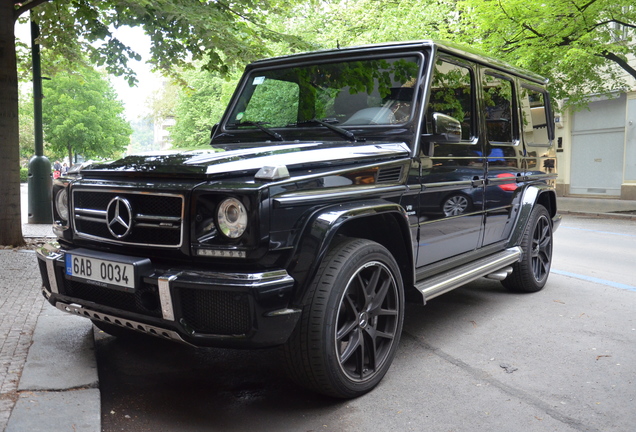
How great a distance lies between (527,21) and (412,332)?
42.2 ft

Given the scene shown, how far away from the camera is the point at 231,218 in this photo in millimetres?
2912

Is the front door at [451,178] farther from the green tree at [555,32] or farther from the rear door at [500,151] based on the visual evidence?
the green tree at [555,32]

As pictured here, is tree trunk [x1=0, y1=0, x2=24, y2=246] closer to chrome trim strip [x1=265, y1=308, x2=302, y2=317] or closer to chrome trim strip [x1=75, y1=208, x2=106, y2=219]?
chrome trim strip [x1=75, y1=208, x2=106, y2=219]

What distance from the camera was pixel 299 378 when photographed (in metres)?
3.15

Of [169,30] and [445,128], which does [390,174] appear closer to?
[445,128]

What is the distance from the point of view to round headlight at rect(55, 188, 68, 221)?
3746mm

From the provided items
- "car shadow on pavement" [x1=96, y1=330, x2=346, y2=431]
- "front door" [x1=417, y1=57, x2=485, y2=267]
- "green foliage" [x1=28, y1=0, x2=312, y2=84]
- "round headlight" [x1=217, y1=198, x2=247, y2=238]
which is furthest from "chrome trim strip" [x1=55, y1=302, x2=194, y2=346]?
"green foliage" [x1=28, y1=0, x2=312, y2=84]

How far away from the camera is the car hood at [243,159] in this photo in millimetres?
3071

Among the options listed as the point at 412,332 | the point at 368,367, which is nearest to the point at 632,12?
the point at 412,332

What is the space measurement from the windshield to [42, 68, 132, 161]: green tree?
1505 inches

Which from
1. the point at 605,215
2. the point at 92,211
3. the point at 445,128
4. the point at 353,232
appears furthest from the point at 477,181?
the point at 605,215

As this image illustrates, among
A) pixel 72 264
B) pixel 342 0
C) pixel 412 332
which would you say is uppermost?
pixel 342 0

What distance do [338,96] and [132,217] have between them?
184 cm

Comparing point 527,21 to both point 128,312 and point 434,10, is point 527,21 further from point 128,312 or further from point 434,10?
point 128,312
